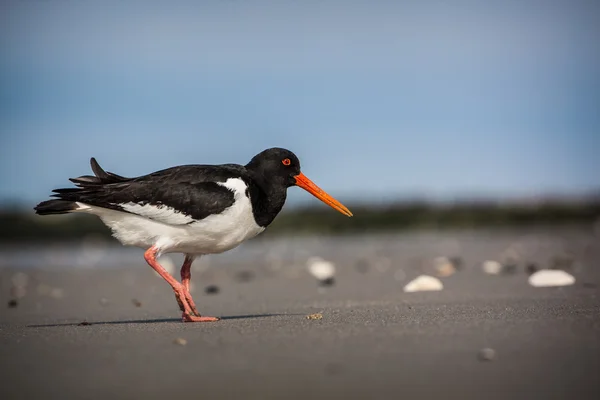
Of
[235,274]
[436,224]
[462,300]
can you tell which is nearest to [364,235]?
[436,224]

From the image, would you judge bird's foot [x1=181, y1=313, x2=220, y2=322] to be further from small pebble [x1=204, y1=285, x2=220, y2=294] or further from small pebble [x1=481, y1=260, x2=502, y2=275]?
small pebble [x1=481, y1=260, x2=502, y2=275]

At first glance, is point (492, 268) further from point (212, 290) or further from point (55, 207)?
point (55, 207)

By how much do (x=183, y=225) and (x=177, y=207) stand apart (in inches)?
7.1

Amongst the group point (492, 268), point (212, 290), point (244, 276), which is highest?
point (492, 268)

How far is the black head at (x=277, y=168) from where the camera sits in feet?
25.0

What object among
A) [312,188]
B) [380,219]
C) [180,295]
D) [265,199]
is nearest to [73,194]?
[180,295]

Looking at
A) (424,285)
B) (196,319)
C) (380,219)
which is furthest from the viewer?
(380,219)

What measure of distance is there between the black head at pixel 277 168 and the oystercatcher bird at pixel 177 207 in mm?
162

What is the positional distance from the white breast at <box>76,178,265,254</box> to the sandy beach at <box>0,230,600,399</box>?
0.74 meters

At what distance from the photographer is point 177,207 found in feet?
23.1

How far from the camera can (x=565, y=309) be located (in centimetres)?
608

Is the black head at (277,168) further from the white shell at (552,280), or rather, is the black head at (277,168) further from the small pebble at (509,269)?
the small pebble at (509,269)

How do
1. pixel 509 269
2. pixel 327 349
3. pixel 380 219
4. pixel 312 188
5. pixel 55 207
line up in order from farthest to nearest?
pixel 380 219 < pixel 509 269 < pixel 312 188 < pixel 55 207 < pixel 327 349

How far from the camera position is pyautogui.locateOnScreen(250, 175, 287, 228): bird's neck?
23.9 ft
